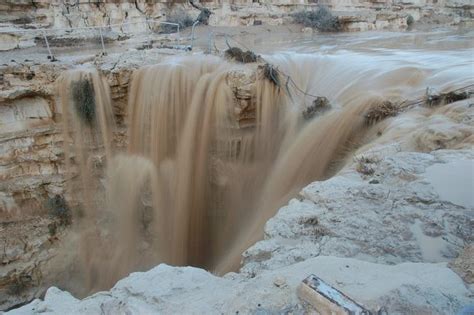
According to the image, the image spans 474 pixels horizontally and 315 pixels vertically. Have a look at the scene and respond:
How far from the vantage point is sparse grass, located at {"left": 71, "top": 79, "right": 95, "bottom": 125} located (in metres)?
6.38

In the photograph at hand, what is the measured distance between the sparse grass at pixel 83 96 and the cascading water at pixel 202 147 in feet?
0.27

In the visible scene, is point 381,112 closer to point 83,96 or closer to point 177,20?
point 83,96

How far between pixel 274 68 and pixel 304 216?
14.0ft

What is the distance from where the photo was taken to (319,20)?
14109 mm

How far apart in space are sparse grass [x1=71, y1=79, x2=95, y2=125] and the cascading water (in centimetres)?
8

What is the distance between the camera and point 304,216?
104 inches

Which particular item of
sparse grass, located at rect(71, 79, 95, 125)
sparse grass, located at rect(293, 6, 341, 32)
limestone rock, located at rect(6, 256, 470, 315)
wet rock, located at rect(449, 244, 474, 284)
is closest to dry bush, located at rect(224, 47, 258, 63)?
sparse grass, located at rect(71, 79, 95, 125)

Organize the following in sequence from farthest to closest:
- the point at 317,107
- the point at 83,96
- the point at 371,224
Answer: the point at 83,96 < the point at 317,107 < the point at 371,224

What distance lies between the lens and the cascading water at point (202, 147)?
6.07m

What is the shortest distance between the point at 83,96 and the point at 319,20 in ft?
34.8

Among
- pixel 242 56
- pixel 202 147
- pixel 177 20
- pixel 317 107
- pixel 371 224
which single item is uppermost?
pixel 177 20

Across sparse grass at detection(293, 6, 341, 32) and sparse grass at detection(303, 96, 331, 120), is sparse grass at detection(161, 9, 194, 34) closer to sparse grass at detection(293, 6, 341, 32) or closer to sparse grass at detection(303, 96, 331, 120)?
sparse grass at detection(293, 6, 341, 32)

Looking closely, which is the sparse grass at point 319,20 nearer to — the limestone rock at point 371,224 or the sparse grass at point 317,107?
the sparse grass at point 317,107

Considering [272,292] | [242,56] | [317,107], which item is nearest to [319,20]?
[242,56]
